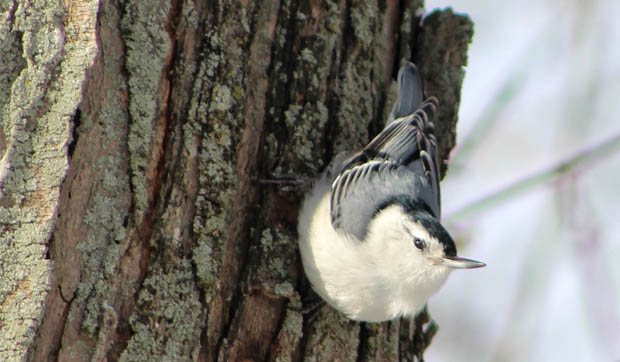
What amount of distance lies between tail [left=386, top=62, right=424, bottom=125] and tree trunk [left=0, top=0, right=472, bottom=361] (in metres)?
0.13

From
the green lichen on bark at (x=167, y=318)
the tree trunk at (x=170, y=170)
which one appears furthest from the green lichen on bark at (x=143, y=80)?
the green lichen on bark at (x=167, y=318)

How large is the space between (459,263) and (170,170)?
34.1 inches

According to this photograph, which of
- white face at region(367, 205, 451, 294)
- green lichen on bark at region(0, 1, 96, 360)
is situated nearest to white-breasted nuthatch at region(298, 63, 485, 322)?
white face at region(367, 205, 451, 294)

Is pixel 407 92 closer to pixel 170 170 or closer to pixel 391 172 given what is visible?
pixel 391 172

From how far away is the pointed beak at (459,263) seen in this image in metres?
1.92

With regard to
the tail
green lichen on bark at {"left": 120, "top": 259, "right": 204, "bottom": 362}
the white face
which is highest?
the tail

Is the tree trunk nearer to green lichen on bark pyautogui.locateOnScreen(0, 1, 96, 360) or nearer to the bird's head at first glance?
green lichen on bark pyautogui.locateOnScreen(0, 1, 96, 360)

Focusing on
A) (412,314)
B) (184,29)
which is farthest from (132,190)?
(412,314)

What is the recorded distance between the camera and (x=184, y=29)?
1605mm

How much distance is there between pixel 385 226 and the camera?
80.3 inches

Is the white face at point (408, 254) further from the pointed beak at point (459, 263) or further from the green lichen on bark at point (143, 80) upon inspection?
the green lichen on bark at point (143, 80)

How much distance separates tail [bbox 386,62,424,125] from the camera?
2.11m

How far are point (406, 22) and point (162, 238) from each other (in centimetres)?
110

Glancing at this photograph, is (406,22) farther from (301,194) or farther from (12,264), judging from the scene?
(12,264)
